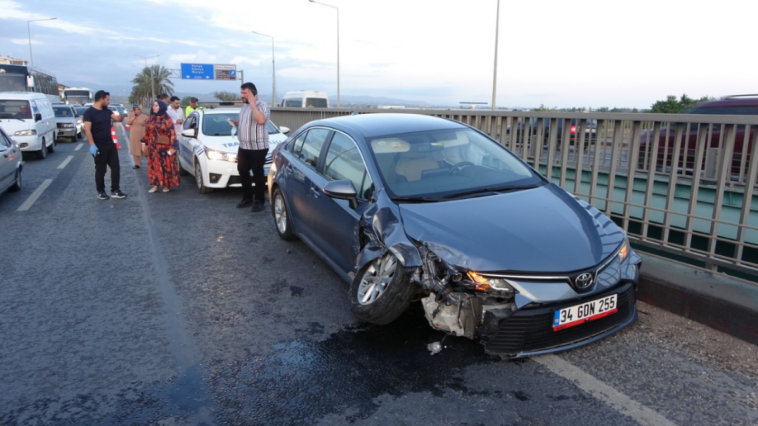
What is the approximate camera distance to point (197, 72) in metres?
59.6

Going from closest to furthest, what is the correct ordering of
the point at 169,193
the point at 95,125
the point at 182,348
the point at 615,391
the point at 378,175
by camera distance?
the point at 615,391 → the point at 182,348 → the point at 378,175 → the point at 95,125 → the point at 169,193

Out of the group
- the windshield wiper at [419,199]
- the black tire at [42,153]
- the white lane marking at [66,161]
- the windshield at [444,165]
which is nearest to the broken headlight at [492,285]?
the windshield wiper at [419,199]

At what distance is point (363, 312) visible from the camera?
13.0 ft

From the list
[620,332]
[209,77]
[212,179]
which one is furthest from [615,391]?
[209,77]

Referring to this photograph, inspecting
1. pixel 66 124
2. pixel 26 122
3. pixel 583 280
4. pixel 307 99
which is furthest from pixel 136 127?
pixel 307 99

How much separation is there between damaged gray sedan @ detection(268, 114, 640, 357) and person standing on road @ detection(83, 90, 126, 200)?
5.66 metres

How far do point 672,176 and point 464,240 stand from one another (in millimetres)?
Answer: 2247

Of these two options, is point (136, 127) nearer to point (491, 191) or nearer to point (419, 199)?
point (419, 199)

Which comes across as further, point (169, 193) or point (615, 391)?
point (169, 193)

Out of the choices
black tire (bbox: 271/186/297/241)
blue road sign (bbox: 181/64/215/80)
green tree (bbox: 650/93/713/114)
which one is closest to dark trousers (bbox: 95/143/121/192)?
black tire (bbox: 271/186/297/241)

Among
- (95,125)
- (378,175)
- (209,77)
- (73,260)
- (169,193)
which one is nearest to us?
(378,175)

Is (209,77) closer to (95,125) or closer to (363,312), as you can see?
(95,125)

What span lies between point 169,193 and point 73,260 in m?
4.47

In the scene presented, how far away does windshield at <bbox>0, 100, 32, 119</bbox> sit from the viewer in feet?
53.0
